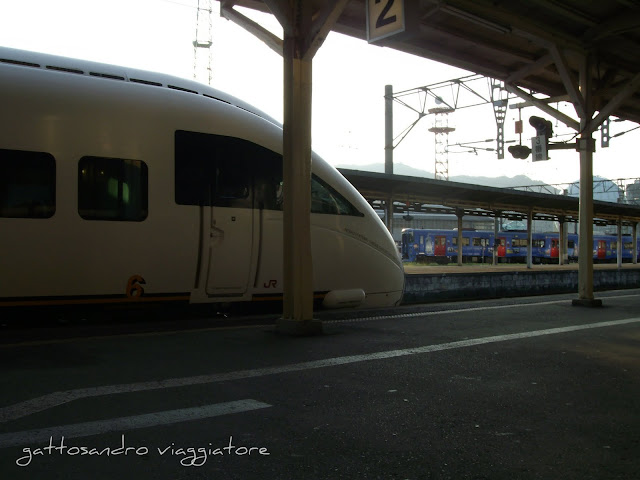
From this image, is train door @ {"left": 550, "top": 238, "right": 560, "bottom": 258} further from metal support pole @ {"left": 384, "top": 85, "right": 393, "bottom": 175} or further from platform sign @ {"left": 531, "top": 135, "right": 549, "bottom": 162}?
platform sign @ {"left": 531, "top": 135, "right": 549, "bottom": 162}

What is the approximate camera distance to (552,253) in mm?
53312

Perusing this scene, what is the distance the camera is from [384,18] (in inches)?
290

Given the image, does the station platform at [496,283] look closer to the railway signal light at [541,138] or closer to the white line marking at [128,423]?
the railway signal light at [541,138]

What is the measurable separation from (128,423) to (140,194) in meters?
4.40

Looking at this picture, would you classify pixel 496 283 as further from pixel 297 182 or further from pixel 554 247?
pixel 554 247

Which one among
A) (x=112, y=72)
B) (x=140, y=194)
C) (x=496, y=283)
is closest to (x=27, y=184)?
(x=140, y=194)

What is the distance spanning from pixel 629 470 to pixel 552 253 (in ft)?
178

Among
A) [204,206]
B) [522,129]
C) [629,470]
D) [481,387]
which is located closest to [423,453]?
[629,470]

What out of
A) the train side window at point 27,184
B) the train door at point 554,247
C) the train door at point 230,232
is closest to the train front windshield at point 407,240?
the train door at point 554,247

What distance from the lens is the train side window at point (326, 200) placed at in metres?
8.82

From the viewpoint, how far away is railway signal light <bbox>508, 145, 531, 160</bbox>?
41.1 feet

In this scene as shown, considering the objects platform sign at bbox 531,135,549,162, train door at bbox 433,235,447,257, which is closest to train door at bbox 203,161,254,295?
platform sign at bbox 531,135,549,162

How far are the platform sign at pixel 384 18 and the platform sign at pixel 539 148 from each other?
225 inches

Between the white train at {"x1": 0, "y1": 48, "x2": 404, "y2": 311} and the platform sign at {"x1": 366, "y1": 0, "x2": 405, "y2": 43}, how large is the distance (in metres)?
2.09
